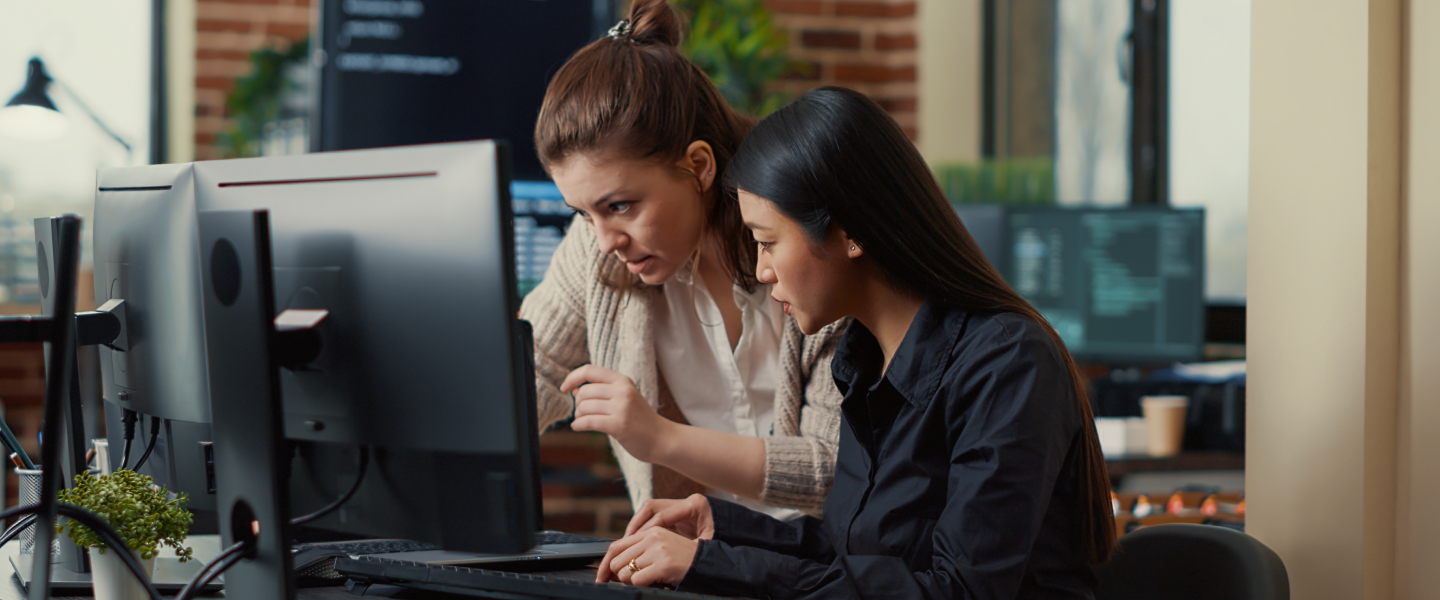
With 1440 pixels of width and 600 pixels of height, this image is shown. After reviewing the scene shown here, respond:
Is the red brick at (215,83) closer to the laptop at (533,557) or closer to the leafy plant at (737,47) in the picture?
the leafy plant at (737,47)

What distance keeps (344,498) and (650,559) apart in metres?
0.27

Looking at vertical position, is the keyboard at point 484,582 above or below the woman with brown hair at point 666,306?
below

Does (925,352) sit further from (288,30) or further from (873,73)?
(288,30)

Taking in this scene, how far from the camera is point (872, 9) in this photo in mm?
3357

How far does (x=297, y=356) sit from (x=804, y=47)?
268 centimetres

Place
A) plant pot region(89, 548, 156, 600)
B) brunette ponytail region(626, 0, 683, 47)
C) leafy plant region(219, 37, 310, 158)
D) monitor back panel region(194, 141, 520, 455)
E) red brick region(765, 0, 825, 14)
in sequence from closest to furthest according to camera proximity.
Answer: monitor back panel region(194, 141, 520, 455)
plant pot region(89, 548, 156, 600)
brunette ponytail region(626, 0, 683, 47)
leafy plant region(219, 37, 310, 158)
red brick region(765, 0, 825, 14)

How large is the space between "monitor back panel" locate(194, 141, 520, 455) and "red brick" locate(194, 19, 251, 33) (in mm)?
2578

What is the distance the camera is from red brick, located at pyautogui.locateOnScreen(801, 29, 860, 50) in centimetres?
330

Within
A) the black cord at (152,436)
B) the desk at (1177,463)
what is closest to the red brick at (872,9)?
the desk at (1177,463)

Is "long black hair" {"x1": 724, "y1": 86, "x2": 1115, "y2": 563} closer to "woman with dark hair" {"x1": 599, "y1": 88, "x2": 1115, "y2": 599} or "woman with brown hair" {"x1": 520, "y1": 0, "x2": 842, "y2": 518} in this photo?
"woman with dark hair" {"x1": 599, "y1": 88, "x2": 1115, "y2": 599}

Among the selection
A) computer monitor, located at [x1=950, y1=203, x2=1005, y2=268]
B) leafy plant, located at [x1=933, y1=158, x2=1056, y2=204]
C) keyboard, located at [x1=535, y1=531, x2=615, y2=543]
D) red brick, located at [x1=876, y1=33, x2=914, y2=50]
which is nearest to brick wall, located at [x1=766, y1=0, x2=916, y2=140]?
red brick, located at [x1=876, y1=33, x2=914, y2=50]

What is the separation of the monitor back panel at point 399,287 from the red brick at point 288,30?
8.35ft

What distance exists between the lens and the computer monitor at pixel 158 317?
3.01 ft

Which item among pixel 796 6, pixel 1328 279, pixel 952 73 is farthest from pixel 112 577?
pixel 952 73
